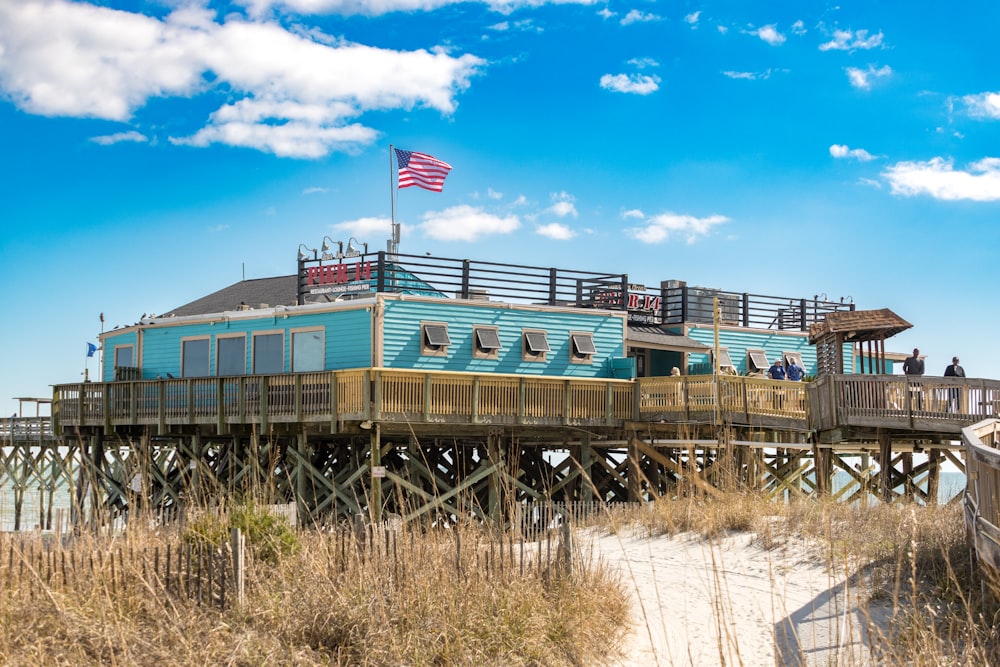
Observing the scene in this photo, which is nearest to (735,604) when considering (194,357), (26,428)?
(194,357)

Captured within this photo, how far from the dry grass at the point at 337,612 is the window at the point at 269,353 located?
55.8ft

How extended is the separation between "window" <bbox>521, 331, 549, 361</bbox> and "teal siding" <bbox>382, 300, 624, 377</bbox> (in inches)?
5.3

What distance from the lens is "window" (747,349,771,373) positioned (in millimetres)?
35125

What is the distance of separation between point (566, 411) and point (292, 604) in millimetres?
14999

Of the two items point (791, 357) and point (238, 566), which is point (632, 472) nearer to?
point (791, 357)

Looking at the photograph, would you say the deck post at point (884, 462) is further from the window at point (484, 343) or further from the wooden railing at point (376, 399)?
the window at point (484, 343)

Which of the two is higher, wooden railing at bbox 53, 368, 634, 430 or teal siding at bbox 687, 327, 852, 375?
teal siding at bbox 687, 327, 852, 375

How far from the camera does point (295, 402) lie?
24969 mm

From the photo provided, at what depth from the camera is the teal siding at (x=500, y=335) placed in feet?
91.8

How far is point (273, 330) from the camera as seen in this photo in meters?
29.3

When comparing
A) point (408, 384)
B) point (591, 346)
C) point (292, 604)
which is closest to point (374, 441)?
point (408, 384)

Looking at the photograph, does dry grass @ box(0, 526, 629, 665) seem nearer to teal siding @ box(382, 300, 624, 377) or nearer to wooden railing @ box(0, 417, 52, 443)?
teal siding @ box(382, 300, 624, 377)

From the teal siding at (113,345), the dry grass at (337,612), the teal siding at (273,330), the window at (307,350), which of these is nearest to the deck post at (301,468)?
the teal siding at (273,330)

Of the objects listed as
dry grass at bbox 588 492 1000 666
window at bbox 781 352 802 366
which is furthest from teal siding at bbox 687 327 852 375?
dry grass at bbox 588 492 1000 666
